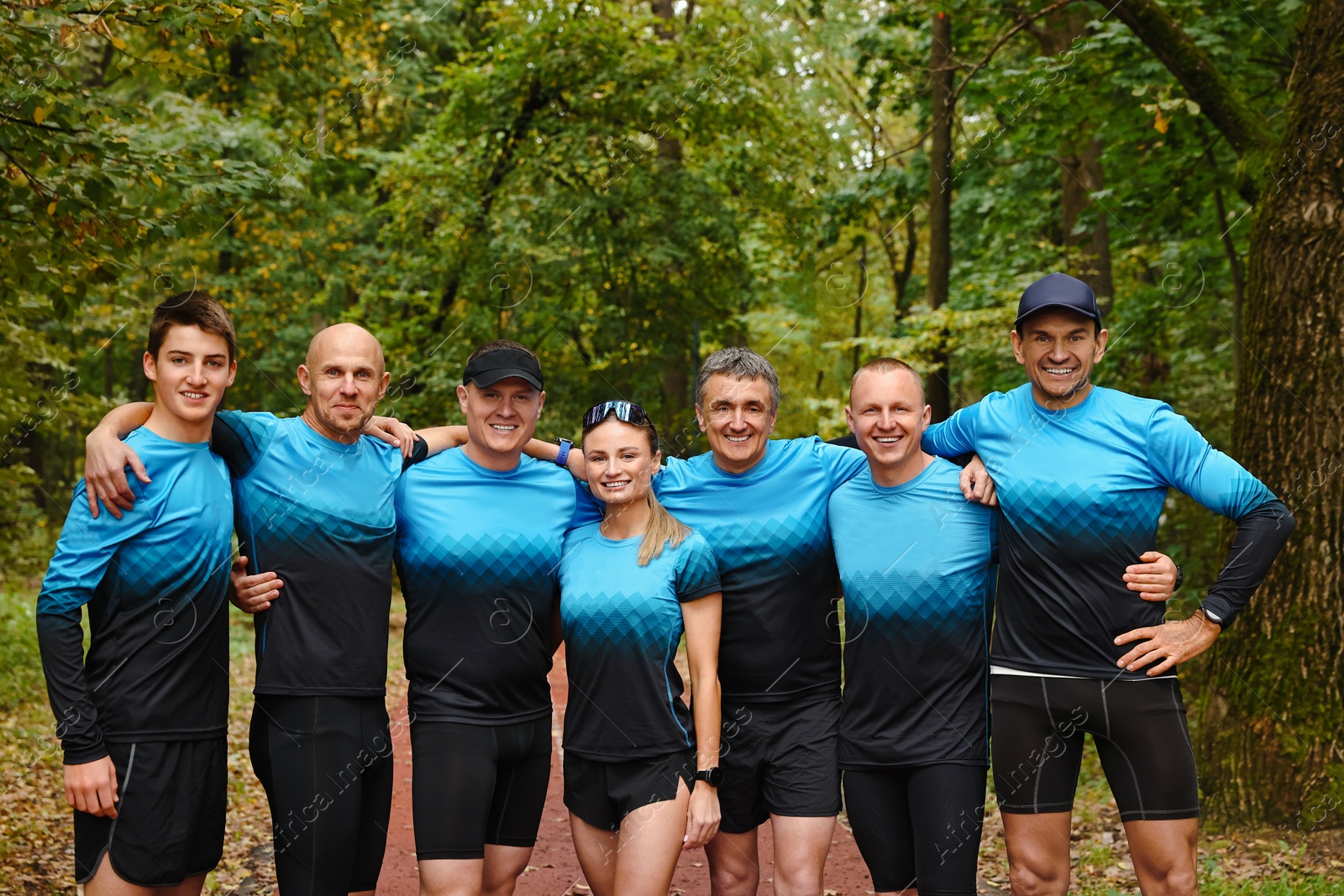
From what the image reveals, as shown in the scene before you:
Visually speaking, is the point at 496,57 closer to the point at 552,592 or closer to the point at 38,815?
the point at 38,815

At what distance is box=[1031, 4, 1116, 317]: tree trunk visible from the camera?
12383mm

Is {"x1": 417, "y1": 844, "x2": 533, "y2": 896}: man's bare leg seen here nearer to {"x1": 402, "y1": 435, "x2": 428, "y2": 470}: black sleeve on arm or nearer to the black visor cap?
{"x1": 402, "y1": 435, "x2": 428, "y2": 470}: black sleeve on arm

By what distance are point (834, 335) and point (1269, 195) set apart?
21.4 m

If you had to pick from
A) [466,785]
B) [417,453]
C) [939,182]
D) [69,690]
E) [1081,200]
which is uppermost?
Answer: [939,182]

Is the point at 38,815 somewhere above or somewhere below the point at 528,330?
below

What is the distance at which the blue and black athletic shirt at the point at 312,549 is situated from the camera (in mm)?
3744

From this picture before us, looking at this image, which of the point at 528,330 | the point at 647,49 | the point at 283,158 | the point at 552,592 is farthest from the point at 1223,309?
the point at 552,592

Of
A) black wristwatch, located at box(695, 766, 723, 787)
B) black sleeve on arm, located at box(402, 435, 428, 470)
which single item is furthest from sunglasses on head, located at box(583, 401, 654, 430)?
black wristwatch, located at box(695, 766, 723, 787)

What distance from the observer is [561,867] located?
6949mm

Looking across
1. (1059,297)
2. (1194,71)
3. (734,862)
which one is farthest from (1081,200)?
(734,862)

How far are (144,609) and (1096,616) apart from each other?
323 centimetres

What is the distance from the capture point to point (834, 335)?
27.8 m

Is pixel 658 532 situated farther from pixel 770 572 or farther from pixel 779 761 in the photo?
pixel 779 761

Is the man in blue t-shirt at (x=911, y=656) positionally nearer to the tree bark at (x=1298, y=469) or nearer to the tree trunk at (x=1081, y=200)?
the tree bark at (x=1298, y=469)
